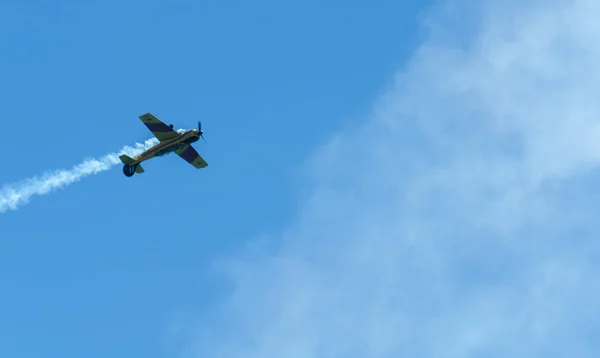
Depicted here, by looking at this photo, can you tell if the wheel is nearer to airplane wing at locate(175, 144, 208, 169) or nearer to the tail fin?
the tail fin

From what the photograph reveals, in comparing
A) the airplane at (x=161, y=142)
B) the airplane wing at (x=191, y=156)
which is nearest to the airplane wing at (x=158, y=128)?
the airplane at (x=161, y=142)

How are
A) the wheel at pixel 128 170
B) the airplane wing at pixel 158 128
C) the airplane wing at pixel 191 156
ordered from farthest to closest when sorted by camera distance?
the airplane wing at pixel 191 156, the wheel at pixel 128 170, the airplane wing at pixel 158 128

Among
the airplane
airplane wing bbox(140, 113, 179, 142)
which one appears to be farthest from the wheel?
airplane wing bbox(140, 113, 179, 142)

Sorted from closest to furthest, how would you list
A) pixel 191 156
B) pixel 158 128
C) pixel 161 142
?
pixel 158 128, pixel 161 142, pixel 191 156

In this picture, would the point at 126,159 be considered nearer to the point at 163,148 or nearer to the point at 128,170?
the point at 128,170

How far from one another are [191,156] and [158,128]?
822 centimetres

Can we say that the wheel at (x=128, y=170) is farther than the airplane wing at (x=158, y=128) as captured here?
Yes

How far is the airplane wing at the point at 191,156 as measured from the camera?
604ft

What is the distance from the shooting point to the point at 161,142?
182 meters

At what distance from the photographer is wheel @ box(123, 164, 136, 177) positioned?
596 ft

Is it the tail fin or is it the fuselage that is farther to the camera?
the fuselage

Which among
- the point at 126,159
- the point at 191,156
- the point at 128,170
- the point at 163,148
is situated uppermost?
the point at 191,156

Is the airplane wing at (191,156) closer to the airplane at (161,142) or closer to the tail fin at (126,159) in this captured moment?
the airplane at (161,142)

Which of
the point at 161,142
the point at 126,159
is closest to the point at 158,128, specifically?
the point at 161,142
